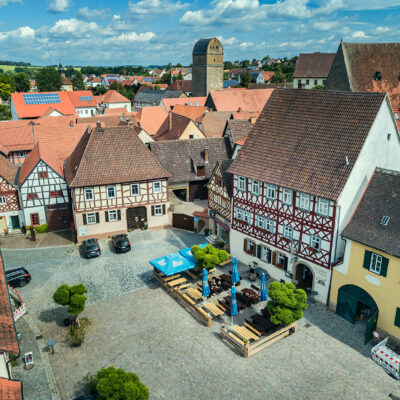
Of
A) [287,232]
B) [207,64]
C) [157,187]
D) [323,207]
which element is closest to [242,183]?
[287,232]

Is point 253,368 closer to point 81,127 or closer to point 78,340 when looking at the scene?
point 78,340

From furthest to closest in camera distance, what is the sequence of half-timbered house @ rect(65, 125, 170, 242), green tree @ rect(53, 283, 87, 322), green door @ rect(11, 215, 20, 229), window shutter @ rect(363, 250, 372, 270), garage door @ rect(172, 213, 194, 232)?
green door @ rect(11, 215, 20, 229), garage door @ rect(172, 213, 194, 232), half-timbered house @ rect(65, 125, 170, 242), green tree @ rect(53, 283, 87, 322), window shutter @ rect(363, 250, 372, 270)

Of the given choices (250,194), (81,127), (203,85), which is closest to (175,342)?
(250,194)

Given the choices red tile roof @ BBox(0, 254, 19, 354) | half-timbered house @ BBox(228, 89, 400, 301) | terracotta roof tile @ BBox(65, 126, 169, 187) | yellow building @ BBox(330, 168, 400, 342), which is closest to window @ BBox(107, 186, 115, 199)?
terracotta roof tile @ BBox(65, 126, 169, 187)

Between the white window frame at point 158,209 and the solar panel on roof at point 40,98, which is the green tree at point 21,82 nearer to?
the solar panel on roof at point 40,98

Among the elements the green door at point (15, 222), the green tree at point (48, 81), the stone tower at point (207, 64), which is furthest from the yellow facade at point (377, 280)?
the green tree at point (48, 81)

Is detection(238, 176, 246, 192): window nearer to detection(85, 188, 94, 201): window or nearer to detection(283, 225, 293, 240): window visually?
detection(283, 225, 293, 240): window

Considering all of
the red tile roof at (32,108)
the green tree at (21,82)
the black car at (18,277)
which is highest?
the green tree at (21,82)
